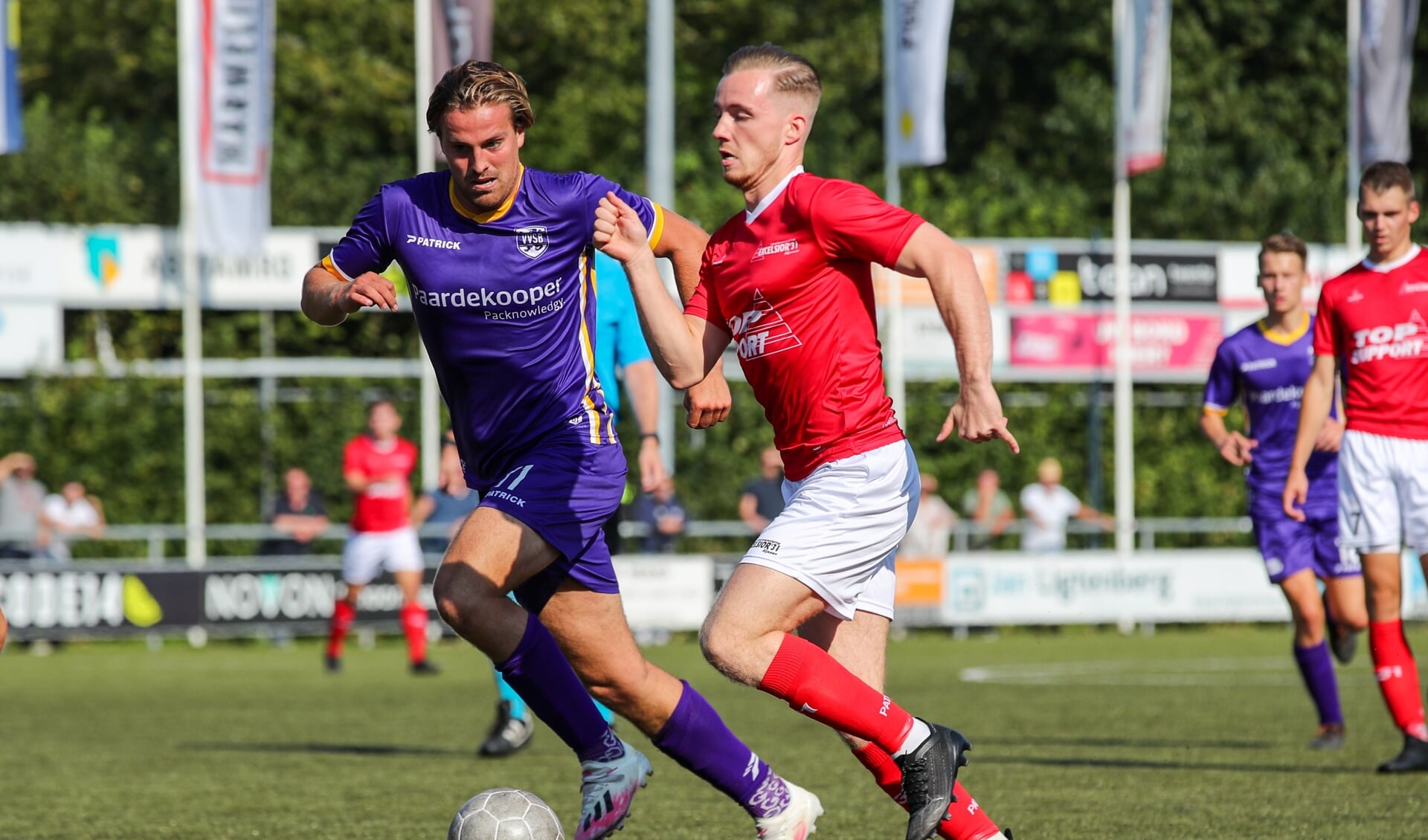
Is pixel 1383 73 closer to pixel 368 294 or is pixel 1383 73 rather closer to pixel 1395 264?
pixel 1395 264

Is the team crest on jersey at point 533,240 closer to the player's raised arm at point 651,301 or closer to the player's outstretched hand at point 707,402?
the player's raised arm at point 651,301

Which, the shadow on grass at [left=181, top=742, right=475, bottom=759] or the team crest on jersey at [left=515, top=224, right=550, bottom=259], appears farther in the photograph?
the shadow on grass at [left=181, top=742, right=475, bottom=759]

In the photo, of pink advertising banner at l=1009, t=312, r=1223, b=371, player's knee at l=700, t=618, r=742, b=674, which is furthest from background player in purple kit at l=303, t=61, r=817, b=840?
pink advertising banner at l=1009, t=312, r=1223, b=371

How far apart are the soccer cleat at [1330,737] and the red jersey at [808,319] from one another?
4705 mm

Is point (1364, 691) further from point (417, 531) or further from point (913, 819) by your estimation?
point (417, 531)

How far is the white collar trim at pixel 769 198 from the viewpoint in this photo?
553 cm

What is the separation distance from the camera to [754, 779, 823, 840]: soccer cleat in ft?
18.6

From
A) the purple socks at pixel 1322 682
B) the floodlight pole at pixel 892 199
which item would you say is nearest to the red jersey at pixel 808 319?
the purple socks at pixel 1322 682

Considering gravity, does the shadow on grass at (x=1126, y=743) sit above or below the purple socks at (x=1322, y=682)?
below

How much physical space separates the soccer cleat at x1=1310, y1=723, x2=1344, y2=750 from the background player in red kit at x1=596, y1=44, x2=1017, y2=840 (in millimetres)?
4438

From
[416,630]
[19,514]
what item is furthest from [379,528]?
[19,514]

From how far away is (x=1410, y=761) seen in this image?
8234 millimetres

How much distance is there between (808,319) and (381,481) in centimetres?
1151

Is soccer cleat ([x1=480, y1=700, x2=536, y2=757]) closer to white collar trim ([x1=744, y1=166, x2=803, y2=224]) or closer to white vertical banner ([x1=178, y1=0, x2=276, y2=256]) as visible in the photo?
white collar trim ([x1=744, y1=166, x2=803, y2=224])
